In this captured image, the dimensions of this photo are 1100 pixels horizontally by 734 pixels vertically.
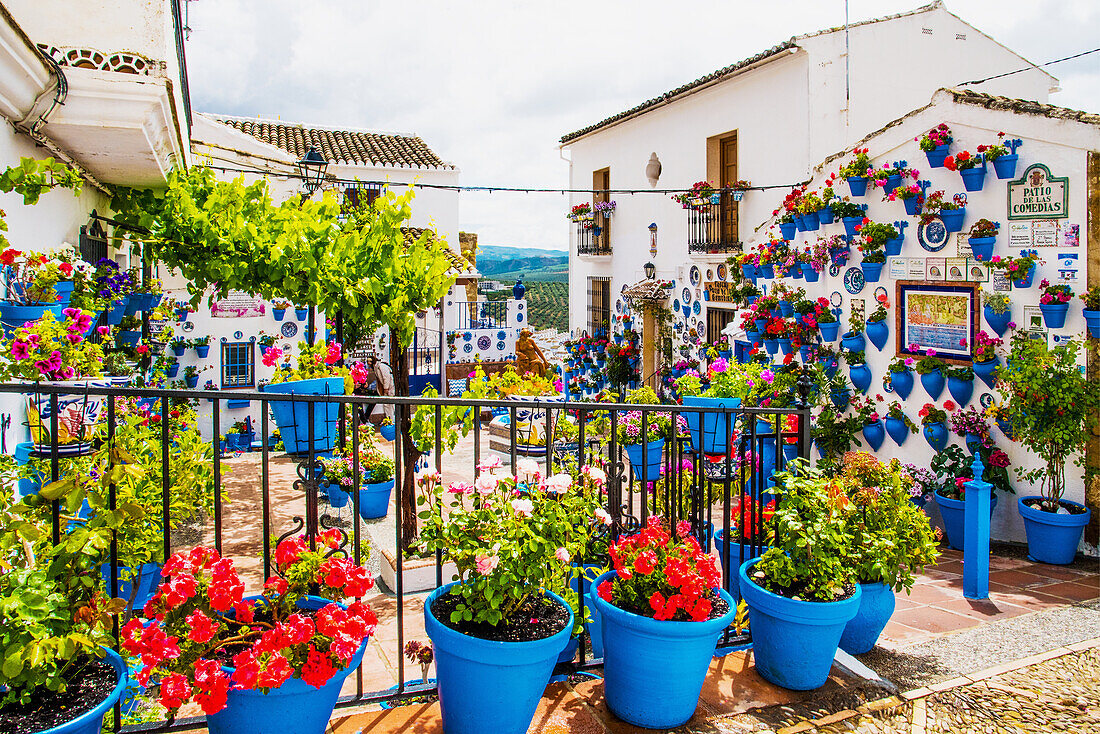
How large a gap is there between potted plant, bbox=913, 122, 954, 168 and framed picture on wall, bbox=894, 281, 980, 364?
3.82 feet

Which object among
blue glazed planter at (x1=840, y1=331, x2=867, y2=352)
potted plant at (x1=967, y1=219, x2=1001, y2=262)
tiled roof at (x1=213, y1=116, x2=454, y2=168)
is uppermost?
tiled roof at (x1=213, y1=116, x2=454, y2=168)

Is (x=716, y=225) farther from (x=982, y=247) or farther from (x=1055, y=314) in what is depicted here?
(x=1055, y=314)

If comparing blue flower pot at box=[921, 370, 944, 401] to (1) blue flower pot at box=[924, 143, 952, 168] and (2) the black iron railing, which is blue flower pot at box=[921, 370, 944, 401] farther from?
(2) the black iron railing

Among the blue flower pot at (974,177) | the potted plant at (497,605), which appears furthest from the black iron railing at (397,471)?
the blue flower pot at (974,177)

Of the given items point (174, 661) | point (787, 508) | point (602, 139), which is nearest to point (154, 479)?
point (174, 661)

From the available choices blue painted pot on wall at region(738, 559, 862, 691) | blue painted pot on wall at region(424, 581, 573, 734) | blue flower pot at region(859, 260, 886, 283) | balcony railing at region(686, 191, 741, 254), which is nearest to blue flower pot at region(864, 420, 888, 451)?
blue flower pot at region(859, 260, 886, 283)

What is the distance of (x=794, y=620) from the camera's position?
2.94 m

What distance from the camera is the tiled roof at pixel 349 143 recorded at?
876 inches

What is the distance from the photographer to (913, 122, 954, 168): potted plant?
7277mm

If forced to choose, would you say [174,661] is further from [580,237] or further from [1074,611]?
[580,237]

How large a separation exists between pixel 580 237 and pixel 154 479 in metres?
15.2

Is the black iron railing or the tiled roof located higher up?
the tiled roof

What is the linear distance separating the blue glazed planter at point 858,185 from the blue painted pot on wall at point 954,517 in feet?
10.7

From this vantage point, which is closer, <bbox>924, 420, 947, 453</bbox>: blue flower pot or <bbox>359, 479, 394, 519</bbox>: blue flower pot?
<bbox>924, 420, 947, 453</bbox>: blue flower pot
